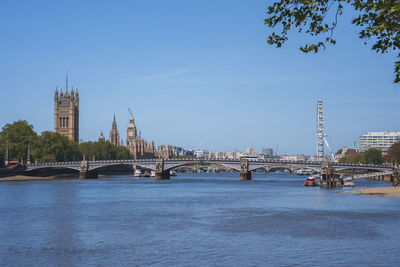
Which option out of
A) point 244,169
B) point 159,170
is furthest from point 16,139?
point 244,169

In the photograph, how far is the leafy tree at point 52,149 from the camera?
13488 cm

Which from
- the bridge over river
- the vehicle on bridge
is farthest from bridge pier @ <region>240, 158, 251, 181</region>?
the vehicle on bridge

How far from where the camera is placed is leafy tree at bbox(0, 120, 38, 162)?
131125mm

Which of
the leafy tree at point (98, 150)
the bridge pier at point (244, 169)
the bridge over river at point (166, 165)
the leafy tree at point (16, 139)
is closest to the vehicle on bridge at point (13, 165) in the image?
the bridge over river at point (166, 165)

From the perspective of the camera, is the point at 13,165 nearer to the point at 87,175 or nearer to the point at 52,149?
the point at 87,175

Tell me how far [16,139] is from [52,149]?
31.0 ft

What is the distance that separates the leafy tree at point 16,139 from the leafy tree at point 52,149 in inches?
80.3

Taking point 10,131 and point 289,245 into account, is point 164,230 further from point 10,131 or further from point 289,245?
point 10,131

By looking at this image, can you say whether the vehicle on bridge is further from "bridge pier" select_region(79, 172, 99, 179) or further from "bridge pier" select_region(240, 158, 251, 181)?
"bridge pier" select_region(240, 158, 251, 181)

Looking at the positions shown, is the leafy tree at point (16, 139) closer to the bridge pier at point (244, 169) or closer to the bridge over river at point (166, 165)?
the bridge over river at point (166, 165)

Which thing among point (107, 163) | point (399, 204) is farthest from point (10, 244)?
point (107, 163)

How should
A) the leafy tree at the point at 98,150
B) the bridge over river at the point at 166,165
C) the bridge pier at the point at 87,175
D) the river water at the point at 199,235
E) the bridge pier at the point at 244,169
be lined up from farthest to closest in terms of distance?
the leafy tree at the point at 98,150
the bridge pier at the point at 87,175
the bridge pier at the point at 244,169
the bridge over river at the point at 166,165
the river water at the point at 199,235

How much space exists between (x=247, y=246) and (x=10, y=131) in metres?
114

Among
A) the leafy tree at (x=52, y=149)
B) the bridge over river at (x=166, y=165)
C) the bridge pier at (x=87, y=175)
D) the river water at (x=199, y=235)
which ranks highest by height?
the leafy tree at (x=52, y=149)
